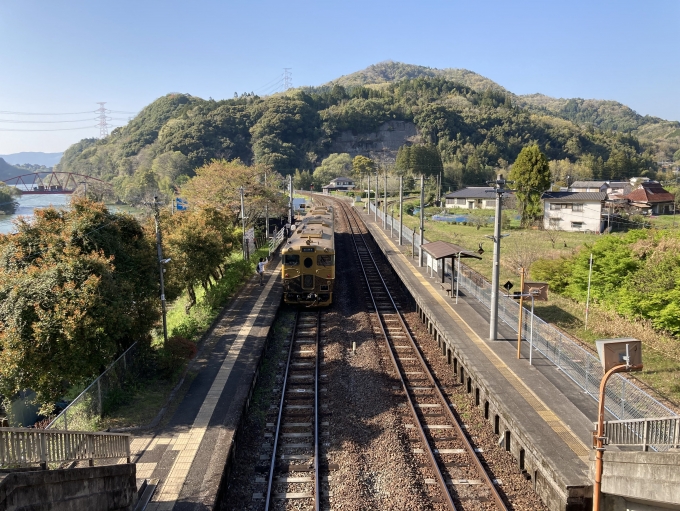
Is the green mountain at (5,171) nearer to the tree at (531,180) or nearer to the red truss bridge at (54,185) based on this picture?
the red truss bridge at (54,185)

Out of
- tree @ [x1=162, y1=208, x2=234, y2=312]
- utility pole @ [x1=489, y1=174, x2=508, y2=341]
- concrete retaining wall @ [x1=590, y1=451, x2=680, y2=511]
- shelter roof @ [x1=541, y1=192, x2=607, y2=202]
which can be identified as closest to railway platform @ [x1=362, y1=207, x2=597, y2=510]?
concrete retaining wall @ [x1=590, y1=451, x2=680, y2=511]

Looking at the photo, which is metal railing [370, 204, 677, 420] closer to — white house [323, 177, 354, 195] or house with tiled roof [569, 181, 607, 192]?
house with tiled roof [569, 181, 607, 192]

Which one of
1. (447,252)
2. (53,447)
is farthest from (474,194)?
(53,447)

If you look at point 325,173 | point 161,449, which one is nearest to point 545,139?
point 325,173

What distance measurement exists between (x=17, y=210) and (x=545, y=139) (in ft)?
436

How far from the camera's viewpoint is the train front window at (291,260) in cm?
2220

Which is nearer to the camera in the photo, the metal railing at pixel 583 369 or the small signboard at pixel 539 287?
the metal railing at pixel 583 369

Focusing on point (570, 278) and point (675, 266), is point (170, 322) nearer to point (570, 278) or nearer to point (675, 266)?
point (570, 278)

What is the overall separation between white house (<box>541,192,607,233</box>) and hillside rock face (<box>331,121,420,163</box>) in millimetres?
101976

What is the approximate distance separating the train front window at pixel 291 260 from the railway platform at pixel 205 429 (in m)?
3.81

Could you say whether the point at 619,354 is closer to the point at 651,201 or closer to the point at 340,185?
the point at 651,201

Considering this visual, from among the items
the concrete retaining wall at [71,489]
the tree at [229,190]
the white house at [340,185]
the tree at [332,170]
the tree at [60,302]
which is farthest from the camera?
the tree at [332,170]

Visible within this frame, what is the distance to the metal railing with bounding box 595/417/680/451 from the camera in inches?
304

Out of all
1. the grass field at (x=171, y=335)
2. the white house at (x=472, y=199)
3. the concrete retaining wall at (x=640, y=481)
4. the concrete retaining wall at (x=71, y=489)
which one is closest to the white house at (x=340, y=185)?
the white house at (x=472, y=199)
